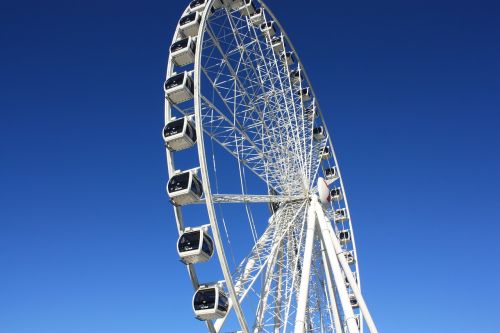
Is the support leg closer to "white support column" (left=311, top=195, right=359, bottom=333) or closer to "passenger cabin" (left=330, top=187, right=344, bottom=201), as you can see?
"white support column" (left=311, top=195, right=359, bottom=333)

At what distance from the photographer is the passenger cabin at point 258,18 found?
72.4ft

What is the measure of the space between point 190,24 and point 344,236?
15.1m

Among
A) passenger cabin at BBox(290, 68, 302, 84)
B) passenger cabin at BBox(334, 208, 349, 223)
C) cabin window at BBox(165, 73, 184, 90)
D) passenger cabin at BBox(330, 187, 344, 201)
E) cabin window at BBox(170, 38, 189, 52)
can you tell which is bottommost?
passenger cabin at BBox(334, 208, 349, 223)

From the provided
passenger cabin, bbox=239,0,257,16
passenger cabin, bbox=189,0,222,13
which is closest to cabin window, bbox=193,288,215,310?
passenger cabin, bbox=189,0,222,13

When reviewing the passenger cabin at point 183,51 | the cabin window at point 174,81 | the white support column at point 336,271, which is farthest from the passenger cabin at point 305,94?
the cabin window at point 174,81

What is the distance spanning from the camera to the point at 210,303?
12.7m

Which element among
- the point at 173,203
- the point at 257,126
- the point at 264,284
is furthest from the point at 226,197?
the point at 257,126

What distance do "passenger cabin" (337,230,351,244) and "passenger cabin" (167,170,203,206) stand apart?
45.5 ft

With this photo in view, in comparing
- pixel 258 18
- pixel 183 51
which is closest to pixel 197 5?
pixel 183 51

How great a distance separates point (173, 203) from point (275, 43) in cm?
1294

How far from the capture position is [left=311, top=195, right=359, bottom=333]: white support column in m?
15.6

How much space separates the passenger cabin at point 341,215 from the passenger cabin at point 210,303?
14.4m

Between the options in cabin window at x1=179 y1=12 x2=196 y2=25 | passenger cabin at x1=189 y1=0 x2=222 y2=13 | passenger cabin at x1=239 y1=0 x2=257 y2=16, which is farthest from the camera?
passenger cabin at x1=239 y1=0 x2=257 y2=16

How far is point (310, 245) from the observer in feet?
54.9
